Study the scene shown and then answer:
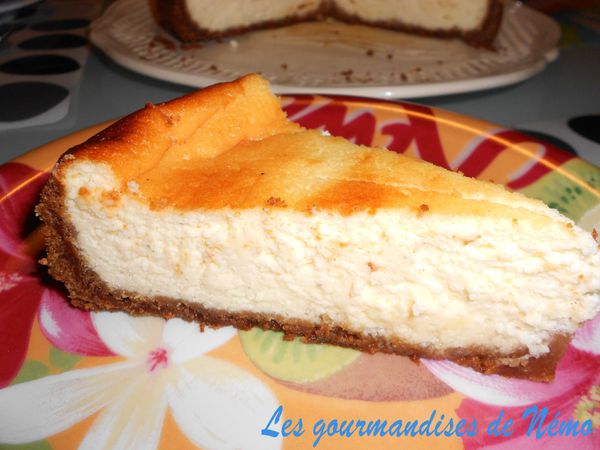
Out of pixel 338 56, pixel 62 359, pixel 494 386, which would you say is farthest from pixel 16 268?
pixel 338 56

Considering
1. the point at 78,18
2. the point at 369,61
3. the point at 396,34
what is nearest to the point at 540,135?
the point at 369,61

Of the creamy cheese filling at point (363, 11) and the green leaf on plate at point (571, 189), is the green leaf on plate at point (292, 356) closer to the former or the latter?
the green leaf on plate at point (571, 189)

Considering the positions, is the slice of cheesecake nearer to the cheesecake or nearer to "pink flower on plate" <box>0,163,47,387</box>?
"pink flower on plate" <box>0,163,47,387</box>

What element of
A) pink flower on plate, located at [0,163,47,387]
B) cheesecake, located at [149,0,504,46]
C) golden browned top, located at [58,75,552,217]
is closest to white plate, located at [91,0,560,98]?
cheesecake, located at [149,0,504,46]

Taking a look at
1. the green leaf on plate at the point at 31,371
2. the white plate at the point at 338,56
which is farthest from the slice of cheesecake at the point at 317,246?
the white plate at the point at 338,56

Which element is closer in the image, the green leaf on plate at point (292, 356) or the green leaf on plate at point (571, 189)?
the green leaf on plate at point (292, 356)

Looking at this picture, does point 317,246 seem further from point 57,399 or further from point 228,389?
point 57,399
